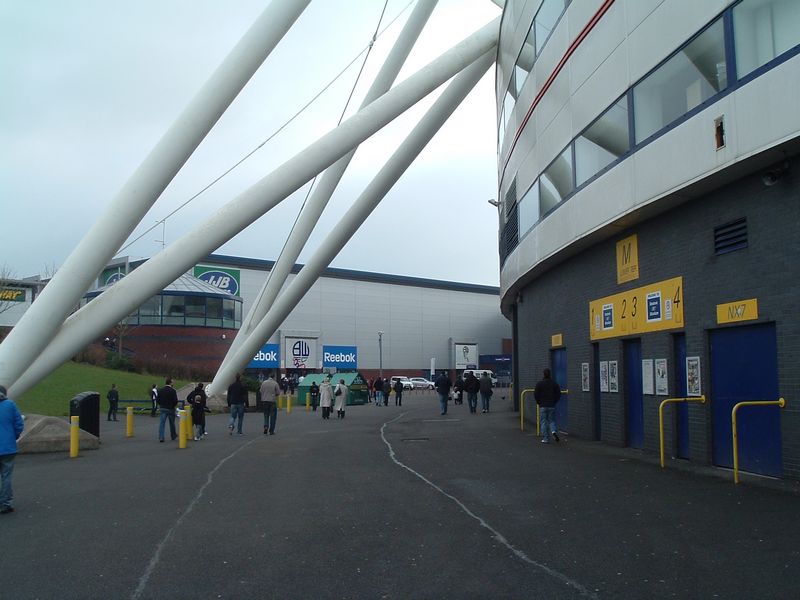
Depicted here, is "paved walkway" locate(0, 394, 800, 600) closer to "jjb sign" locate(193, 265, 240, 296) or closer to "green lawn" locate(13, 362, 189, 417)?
"green lawn" locate(13, 362, 189, 417)

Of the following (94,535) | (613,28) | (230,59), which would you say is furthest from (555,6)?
(94,535)

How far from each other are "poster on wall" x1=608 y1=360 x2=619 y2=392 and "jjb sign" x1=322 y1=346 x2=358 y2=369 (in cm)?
5791

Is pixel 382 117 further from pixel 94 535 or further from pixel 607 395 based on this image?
pixel 94 535

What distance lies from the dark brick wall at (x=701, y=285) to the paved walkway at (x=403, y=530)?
110cm

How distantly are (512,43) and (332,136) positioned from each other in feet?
20.5

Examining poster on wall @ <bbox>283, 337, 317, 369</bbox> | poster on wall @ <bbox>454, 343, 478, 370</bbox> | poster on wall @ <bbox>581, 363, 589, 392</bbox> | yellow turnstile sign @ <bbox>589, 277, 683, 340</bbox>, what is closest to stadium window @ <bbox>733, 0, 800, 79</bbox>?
yellow turnstile sign @ <bbox>589, 277, 683, 340</bbox>

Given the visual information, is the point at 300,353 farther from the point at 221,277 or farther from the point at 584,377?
the point at 584,377

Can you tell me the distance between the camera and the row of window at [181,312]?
181ft

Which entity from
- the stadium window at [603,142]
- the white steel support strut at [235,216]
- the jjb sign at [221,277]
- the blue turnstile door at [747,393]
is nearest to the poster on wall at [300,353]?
the jjb sign at [221,277]

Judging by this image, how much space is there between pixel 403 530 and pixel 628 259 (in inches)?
335

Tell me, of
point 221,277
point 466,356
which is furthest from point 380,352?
point 221,277

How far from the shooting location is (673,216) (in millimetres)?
12789

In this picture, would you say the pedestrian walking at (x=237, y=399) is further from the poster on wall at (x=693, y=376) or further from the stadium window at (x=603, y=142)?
the poster on wall at (x=693, y=376)

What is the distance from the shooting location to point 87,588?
19.6 feet
